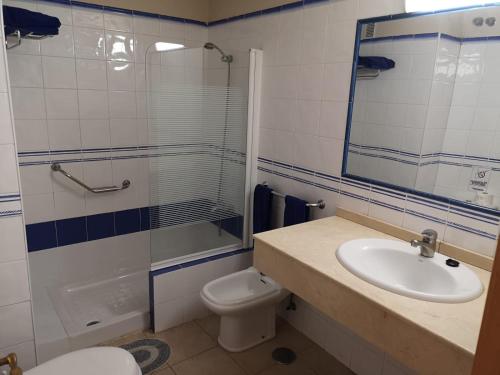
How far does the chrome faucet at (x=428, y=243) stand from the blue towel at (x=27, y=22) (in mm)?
2044

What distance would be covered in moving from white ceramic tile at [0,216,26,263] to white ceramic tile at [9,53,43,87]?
47.8 inches

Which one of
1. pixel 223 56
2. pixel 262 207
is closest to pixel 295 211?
pixel 262 207

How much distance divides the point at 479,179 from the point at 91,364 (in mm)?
1671

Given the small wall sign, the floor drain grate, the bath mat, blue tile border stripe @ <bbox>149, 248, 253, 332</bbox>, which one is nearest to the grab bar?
blue tile border stripe @ <bbox>149, 248, 253, 332</bbox>

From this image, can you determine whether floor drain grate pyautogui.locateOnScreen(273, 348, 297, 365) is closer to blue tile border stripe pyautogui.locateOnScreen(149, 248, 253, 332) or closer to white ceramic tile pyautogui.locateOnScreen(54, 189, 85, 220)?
blue tile border stripe pyautogui.locateOnScreen(149, 248, 253, 332)

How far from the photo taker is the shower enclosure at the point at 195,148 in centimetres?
228

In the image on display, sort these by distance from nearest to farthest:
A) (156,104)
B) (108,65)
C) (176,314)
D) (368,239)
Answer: (368,239)
(156,104)
(176,314)
(108,65)

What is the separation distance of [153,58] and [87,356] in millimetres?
1783

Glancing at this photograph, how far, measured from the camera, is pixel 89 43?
97.5 inches

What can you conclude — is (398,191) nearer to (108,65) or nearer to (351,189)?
(351,189)

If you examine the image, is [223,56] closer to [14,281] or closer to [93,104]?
[93,104]

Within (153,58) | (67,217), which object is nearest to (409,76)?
(153,58)

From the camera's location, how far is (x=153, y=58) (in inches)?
94.9

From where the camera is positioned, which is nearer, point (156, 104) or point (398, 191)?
point (398, 191)
